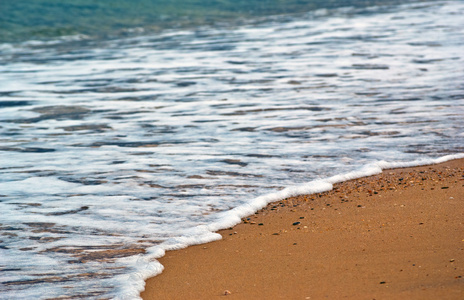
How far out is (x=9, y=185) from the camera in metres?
4.64

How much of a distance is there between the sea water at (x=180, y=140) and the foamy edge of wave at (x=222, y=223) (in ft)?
0.04

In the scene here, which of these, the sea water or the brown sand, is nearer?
the brown sand

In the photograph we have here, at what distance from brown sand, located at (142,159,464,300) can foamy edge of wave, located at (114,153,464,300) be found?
5 centimetres

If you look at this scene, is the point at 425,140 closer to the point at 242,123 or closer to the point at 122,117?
the point at 242,123

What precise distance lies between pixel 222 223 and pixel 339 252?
0.87 m

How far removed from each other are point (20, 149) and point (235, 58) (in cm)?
712

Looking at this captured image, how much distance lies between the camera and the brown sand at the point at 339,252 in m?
2.63

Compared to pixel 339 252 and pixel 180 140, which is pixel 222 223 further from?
pixel 180 140

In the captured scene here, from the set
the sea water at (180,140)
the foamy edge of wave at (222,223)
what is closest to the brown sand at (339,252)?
the foamy edge of wave at (222,223)

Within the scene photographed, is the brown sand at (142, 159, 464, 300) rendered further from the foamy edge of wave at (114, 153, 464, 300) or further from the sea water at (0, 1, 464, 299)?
the sea water at (0, 1, 464, 299)

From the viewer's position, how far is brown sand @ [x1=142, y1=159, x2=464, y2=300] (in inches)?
104

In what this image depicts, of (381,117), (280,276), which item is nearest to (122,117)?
(381,117)

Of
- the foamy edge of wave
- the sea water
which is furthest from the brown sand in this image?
Result: the sea water

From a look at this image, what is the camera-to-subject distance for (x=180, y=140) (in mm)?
5953
